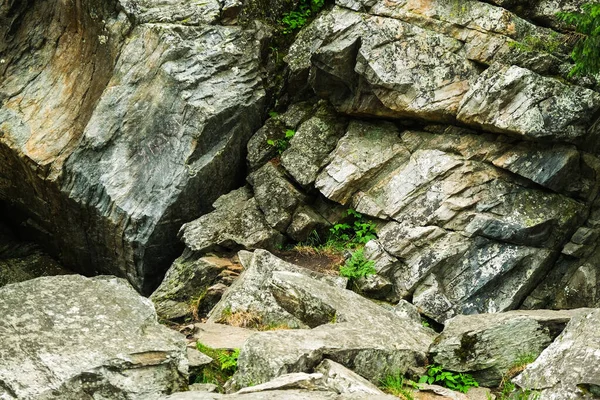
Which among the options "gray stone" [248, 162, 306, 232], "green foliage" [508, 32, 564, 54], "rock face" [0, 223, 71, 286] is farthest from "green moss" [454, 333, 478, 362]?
"rock face" [0, 223, 71, 286]

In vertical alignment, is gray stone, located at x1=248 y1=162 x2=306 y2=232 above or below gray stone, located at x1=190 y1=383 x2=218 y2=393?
above

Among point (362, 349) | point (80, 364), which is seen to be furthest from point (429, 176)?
point (80, 364)

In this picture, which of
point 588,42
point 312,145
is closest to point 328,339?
point 588,42

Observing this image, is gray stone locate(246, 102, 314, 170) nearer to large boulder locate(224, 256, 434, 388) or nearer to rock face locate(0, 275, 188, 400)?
large boulder locate(224, 256, 434, 388)

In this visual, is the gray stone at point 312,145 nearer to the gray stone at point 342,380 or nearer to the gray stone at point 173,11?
the gray stone at point 173,11

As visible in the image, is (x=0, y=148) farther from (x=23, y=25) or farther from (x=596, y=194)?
(x=596, y=194)

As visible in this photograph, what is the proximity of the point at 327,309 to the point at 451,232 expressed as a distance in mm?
Result: 4009

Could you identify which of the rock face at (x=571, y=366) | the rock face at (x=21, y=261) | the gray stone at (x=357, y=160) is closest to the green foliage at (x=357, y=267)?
the gray stone at (x=357, y=160)

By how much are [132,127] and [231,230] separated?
10.4 feet

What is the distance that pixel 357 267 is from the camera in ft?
43.9

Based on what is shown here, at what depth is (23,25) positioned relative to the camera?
17.1 meters

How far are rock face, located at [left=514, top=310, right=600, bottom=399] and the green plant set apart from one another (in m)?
1.43

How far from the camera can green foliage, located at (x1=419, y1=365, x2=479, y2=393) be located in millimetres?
8703

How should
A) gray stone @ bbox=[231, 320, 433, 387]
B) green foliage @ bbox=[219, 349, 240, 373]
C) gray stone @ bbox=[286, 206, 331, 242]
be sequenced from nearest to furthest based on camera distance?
gray stone @ bbox=[231, 320, 433, 387], green foliage @ bbox=[219, 349, 240, 373], gray stone @ bbox=[286, 206, 331, 242]
